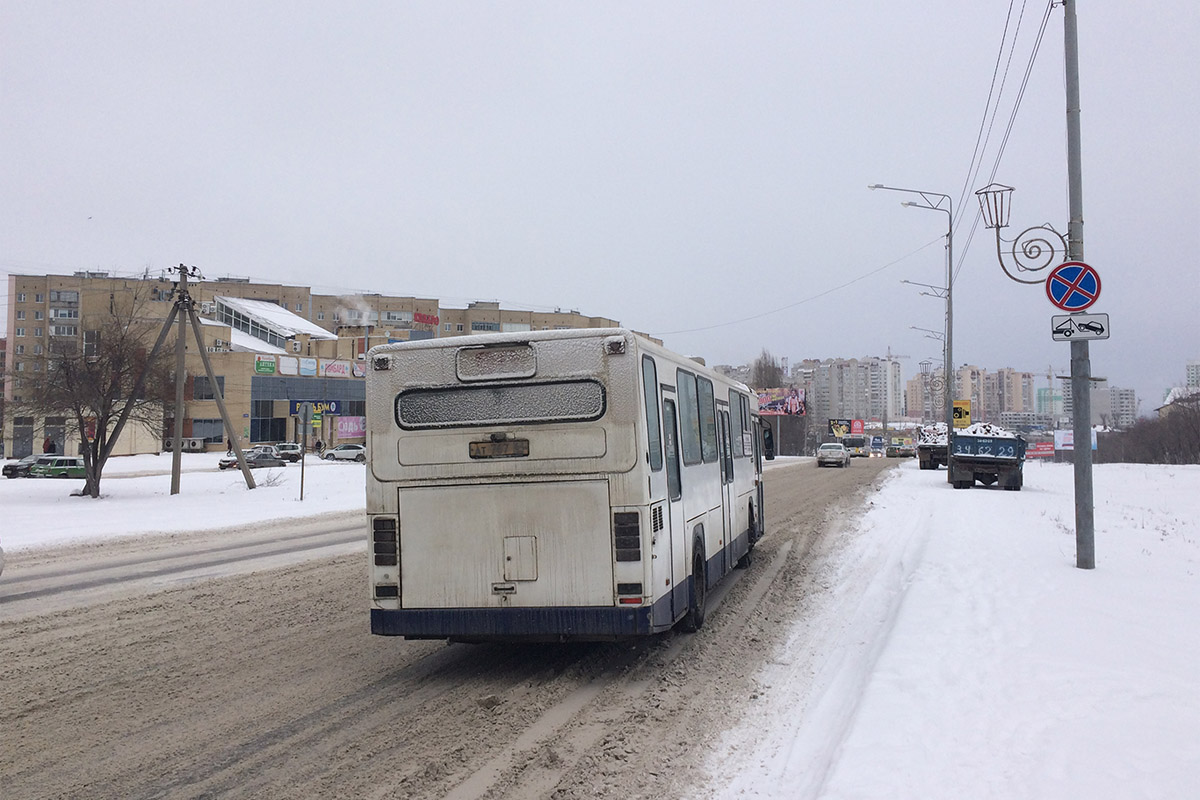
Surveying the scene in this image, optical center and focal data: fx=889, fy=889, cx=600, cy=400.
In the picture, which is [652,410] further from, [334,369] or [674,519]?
[334,369]

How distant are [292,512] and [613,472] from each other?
19995 millimetres

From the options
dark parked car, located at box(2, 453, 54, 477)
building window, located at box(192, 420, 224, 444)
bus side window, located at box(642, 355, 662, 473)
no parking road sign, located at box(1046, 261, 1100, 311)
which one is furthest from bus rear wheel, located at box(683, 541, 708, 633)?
building window, located at box(192, 420, 224, 444)

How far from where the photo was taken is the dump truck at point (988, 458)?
2984 cm

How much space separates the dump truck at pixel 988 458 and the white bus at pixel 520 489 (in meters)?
25.4

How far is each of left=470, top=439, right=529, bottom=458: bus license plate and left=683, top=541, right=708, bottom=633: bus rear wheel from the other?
2410 millimetres

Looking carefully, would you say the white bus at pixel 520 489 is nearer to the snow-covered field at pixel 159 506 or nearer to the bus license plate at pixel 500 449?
the bus license plate at pixel 500 449

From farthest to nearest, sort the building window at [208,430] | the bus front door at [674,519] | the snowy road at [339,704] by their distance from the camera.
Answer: the building window at [208,430] < the bus front door at [674,519] < the snowy road at [339,704]

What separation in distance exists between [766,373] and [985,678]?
118859 millimetres

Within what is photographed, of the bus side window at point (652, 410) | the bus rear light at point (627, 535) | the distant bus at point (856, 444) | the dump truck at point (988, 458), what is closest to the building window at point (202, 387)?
the distant bus at point (856, 444)

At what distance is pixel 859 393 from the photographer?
168750 millimetres

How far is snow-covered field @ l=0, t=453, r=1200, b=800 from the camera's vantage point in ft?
15.4

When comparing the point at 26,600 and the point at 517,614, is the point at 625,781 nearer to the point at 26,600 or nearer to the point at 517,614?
the point at 517,614

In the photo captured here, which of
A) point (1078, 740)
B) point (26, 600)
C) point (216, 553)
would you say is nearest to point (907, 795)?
point (1078, 740)

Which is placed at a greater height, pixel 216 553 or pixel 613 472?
pixel 613 472
